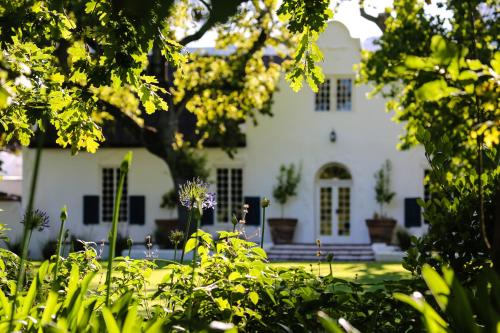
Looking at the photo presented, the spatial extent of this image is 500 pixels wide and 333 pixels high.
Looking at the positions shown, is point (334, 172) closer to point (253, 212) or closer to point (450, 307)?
point (253, 212)

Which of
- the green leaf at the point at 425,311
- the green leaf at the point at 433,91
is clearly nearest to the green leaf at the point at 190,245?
the green leaf at the point at 425,311

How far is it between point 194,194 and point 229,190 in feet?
62.4

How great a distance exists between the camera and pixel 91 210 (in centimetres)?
2127

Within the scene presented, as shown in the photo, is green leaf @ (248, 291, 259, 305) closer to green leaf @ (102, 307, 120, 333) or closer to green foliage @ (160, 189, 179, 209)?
green leaf @ (102, 307, 120, 333)

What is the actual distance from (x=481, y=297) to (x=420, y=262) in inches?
35.0

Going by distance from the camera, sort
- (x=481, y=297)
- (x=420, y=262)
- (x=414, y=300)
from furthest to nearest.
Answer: (x=420, y=262)
(x=481, y=297)
(x=414, y=300)

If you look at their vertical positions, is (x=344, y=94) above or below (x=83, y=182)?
above

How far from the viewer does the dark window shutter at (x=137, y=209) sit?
2100 centimetres

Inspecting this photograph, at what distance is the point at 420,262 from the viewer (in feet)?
9.46

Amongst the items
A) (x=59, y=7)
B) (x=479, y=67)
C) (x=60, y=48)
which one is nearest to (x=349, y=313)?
(x=479, y=67)

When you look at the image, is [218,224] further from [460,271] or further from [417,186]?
[460,271]

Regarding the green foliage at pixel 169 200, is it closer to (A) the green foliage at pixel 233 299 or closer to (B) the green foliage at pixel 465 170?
(B) the green foliage at pixel 465 170

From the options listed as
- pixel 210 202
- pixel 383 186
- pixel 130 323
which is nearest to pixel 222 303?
pixel 130 323

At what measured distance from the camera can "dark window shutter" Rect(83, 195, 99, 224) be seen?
69.7 ft
